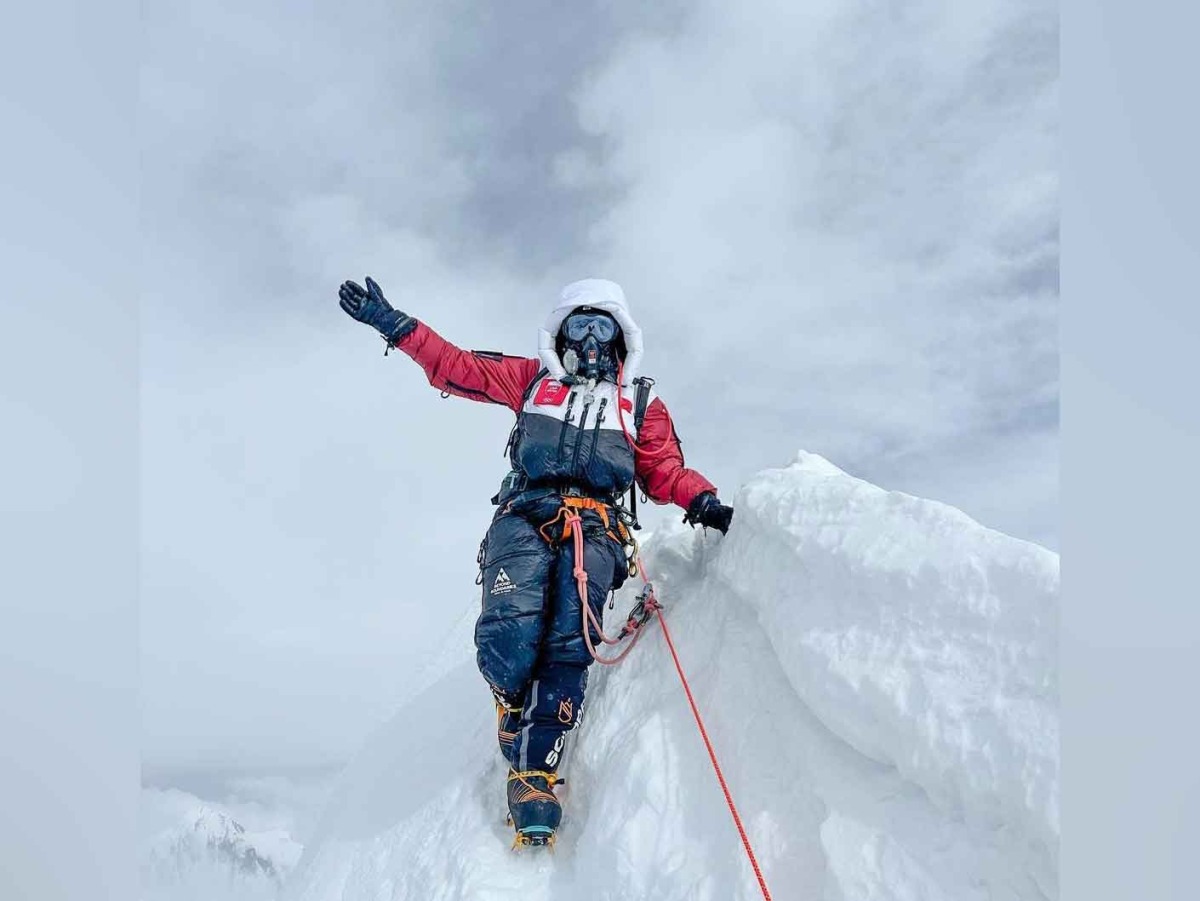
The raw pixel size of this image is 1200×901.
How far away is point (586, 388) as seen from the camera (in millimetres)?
4914

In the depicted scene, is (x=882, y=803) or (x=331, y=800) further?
(x=331, y=800)

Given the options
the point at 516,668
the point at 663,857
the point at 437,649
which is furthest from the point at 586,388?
the point at 437,649

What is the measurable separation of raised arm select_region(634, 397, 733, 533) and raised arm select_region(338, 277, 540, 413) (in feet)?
2.80

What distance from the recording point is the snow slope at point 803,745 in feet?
8.40

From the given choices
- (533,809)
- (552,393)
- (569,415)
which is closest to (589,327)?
(552,393)

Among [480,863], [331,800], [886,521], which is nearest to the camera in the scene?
[886,521]

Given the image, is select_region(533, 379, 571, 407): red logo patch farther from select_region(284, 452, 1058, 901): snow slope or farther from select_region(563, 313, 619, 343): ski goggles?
select_region(284, 452, 1058, 901): snow slope

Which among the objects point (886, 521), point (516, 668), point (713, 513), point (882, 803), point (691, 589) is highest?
point (713, 513)

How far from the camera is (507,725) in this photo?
14.2 ft

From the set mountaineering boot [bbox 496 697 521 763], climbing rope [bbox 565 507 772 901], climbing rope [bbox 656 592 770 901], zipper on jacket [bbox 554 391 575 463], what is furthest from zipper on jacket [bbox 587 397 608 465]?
mountaineering boot [bbox 496 697 521 763]

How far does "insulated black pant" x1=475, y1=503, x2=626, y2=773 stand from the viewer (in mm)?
4152

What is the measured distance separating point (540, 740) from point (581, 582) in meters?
0.81

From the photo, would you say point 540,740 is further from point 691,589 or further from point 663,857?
point 691,589

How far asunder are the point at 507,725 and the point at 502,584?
0.75 meters
